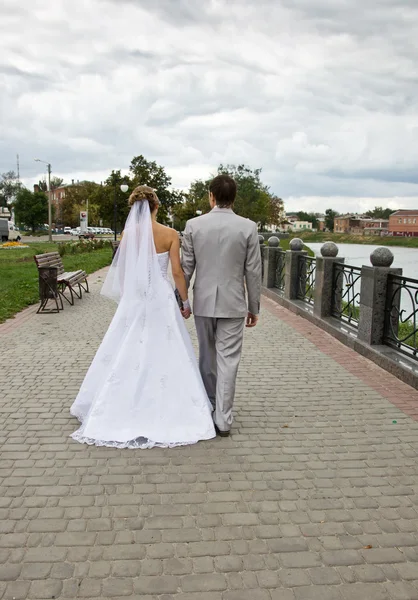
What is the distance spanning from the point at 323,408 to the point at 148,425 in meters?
1.77

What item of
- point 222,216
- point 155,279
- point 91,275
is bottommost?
point 91,275

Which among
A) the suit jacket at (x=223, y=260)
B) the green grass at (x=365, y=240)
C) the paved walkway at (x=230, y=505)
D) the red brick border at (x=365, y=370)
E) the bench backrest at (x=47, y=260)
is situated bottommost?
the green grass at (x=365, y=240)

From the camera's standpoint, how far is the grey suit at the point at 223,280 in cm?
415

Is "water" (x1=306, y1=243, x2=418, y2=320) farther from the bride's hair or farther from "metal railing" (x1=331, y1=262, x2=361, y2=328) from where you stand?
the bride's hair

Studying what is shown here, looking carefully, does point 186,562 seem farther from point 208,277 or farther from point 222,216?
point 222,216

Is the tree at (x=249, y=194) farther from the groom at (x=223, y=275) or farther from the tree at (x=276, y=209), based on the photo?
the groom at (x=223, y=275)

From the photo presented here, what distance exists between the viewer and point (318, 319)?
9.48m

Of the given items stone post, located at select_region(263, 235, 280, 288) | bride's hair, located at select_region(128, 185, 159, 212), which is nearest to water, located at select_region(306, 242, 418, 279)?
stone post, located at select_region(263, 235, 280, 288)

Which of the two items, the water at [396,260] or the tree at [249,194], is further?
the tree at [249,194]

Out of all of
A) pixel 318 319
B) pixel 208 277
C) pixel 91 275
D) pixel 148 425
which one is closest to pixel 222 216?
pixel 208 277

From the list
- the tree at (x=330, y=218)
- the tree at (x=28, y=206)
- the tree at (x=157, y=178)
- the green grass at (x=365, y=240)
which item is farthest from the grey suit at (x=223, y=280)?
the tree at (x=330, y=218)

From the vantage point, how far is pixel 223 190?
4.20m

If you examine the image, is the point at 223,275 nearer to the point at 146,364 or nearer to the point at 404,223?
the point at 146,364

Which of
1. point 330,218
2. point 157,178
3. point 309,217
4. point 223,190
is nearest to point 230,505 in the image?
A: point 223,190
